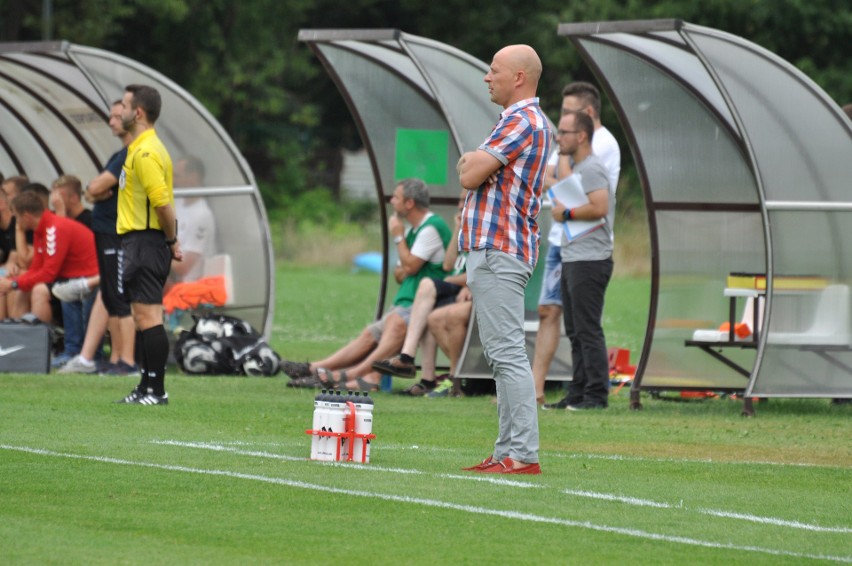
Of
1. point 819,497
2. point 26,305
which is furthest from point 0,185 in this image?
point 819,497

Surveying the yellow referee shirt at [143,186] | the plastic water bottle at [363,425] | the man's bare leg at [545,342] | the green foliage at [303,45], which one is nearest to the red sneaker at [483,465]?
the plastic water bottle at [363,425]

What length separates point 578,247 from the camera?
1238 cm

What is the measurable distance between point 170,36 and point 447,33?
938 cm

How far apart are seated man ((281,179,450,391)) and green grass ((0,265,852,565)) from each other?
→ 4.18 feet

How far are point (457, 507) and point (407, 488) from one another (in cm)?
58

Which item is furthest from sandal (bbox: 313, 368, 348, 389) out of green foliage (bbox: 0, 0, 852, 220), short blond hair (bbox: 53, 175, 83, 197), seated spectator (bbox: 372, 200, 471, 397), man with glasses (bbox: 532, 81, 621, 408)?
green foliage (bbox: 0, 0, 852, 220)

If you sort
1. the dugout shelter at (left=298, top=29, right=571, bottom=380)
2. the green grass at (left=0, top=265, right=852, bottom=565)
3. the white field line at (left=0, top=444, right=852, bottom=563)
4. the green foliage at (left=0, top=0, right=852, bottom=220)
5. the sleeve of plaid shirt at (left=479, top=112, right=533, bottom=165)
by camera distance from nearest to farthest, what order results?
the green grass at (left=0, top=265, right=852, bottom=565)
the white field line at (left=0, top=444, right=852, bottom=563)
the sleeve of plaid shirt at (left=479, top=112, right=533, bottom=165)
the dugout shelter at (left=298, top=29, right=571, bottom=380)
the green foliage at (left=0, top=0, right=852, bottom=220)

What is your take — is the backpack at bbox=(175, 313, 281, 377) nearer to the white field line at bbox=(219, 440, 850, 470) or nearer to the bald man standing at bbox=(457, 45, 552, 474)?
the white field line at bbox=(219, 440, 850, 470)

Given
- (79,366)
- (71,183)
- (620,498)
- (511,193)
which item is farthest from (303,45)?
(620,498)

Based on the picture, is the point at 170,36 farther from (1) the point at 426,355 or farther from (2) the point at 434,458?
(2) the point at 434,458

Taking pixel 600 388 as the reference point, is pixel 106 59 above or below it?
above

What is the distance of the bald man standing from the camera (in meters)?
8.27

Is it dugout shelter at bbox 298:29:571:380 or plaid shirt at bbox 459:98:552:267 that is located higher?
dugout shelter at bbox 298:29:571:380

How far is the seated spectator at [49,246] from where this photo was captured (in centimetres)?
1531
